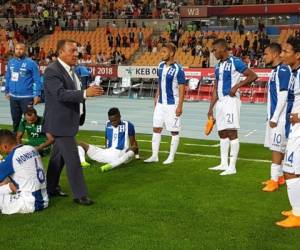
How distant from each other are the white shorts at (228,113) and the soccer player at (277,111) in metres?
0.91

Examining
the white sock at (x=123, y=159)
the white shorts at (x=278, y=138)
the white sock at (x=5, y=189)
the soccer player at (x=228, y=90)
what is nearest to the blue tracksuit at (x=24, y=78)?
the white sock at (x=123, y=159)

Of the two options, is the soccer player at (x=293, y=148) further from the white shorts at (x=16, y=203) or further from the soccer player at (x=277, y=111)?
the white shorts at (x=16, y=203)

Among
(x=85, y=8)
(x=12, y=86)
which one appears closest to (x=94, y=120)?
(x=12, y=86)

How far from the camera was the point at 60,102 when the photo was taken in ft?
21.3

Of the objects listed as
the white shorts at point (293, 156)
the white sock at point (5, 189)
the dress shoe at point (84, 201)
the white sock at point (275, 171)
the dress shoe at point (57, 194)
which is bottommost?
the dress shoe at point (57, 194)

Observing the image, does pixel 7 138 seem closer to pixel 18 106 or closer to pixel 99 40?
pixel 18 106

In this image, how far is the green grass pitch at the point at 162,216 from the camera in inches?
217

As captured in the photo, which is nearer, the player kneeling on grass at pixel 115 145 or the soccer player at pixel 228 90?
the soccer player at pixel 228 90

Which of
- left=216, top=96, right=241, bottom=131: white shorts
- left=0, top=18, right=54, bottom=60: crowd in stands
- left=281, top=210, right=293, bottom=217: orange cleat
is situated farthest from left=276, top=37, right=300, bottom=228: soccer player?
left=0, top=18, right=54, bottom=60: crowd in stands

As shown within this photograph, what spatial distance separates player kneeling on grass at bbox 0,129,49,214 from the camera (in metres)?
6.26

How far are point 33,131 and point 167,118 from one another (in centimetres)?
265

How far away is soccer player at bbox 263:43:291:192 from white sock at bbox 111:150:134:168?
100 inches

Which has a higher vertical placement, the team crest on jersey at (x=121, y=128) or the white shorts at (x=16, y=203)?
the team crest on jersey at (x=121, y=128)

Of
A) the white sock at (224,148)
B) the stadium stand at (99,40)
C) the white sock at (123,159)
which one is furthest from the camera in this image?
the stadium stand at (99,40)
